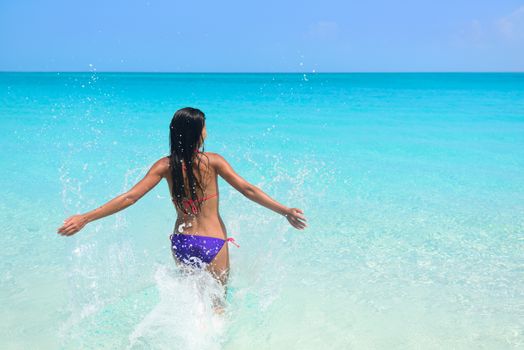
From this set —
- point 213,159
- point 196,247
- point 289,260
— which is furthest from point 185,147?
point 289,260

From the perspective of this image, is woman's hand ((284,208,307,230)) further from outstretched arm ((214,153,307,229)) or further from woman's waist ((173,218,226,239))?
woman's waist ((173,218,226,239))

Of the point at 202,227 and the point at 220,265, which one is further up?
the point at 202,227

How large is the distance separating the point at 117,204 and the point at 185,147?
567 millimetres

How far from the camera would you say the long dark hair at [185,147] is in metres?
3.25

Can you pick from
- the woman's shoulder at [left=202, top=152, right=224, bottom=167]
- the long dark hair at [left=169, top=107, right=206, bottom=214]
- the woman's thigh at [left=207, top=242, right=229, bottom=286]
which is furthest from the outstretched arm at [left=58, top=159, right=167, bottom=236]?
the woman's thigh at [left=207, top=242, right=229, bottom=286]

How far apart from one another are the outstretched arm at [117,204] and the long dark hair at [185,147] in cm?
10

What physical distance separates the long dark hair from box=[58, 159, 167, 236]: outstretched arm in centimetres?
10

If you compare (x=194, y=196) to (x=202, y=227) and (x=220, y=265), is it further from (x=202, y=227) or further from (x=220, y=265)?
(x=220, y=265)

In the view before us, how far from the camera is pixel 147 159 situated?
410 inches

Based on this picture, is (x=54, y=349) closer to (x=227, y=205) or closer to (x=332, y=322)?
(x=332, y=322)

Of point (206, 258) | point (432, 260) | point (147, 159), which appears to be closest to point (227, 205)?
point (432, 260)

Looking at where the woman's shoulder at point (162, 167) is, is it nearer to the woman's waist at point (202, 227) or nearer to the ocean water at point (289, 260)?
the woman's waist at point (202, 227)

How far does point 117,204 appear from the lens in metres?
3.30

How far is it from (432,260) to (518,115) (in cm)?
1701
